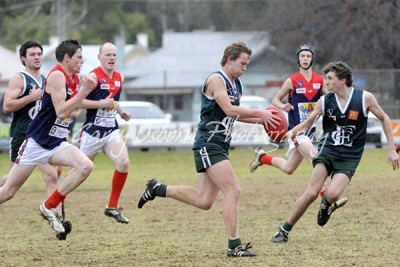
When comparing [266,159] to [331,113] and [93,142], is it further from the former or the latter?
[331,113]

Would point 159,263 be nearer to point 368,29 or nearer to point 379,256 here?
point 379,256

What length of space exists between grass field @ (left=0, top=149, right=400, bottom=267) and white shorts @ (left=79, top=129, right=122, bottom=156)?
0.97m

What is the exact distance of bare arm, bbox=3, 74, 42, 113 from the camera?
34.7 ft

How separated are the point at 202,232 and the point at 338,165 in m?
2.01

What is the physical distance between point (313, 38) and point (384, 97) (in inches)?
394

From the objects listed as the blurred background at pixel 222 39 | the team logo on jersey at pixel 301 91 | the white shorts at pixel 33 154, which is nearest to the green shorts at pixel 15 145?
the white shorts at pixel 33 154

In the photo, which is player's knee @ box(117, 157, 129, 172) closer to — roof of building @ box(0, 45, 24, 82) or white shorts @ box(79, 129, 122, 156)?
white shorts @ box(79, 129, 122, 156)

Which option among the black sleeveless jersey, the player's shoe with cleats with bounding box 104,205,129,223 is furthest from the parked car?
the black sleeveless jersey

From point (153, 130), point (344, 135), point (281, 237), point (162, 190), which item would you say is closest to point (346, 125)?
point (344, 135)

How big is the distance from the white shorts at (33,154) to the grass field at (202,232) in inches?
35.7

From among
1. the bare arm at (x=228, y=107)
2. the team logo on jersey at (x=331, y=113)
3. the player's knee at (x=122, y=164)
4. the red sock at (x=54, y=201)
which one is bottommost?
the red sock at (x=54, y=201)

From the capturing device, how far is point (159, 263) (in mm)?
8477

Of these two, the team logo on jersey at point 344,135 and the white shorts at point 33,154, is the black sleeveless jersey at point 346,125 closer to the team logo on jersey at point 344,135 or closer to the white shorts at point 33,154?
the team logo on jersey at point 344,135

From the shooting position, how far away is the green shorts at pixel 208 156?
28.7 feet
